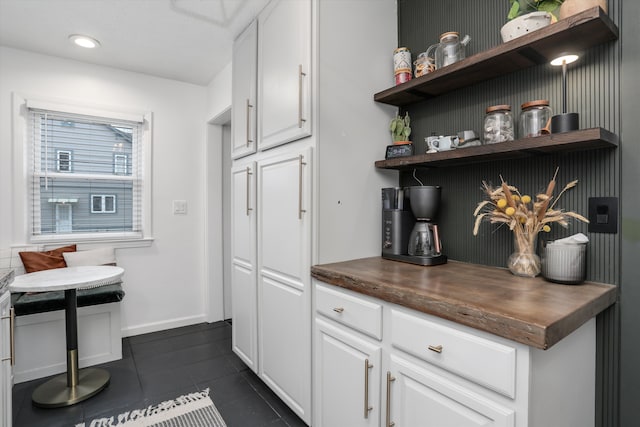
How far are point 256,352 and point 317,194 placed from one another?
1186mm

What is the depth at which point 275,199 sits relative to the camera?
1.88 meters

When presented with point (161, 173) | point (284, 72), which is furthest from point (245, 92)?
point (161, 173)

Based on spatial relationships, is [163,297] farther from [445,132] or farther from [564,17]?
[564,17]

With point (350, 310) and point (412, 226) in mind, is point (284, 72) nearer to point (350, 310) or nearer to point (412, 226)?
point (412, 226)

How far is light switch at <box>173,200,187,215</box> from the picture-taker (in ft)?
11.0

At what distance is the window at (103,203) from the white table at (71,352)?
949mm

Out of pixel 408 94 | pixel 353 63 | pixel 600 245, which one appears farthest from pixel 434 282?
pixel 353 63

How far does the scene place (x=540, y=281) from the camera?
49.1 inches

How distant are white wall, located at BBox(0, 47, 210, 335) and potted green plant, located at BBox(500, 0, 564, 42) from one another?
295 cm

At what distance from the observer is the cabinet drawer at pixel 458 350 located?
0.86 meters

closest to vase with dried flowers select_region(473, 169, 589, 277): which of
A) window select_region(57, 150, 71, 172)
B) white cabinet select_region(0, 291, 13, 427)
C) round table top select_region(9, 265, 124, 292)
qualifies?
white cabinet select_region(0, 291, 13, 427)

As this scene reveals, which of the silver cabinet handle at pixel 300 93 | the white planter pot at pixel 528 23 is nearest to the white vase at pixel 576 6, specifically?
the white planter pot at pixel 528 23

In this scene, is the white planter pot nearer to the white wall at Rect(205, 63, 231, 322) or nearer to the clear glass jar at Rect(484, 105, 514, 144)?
the clear glass jar at Rect(484, 105, 514, 144)

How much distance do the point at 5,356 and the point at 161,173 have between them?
2.18 meters
